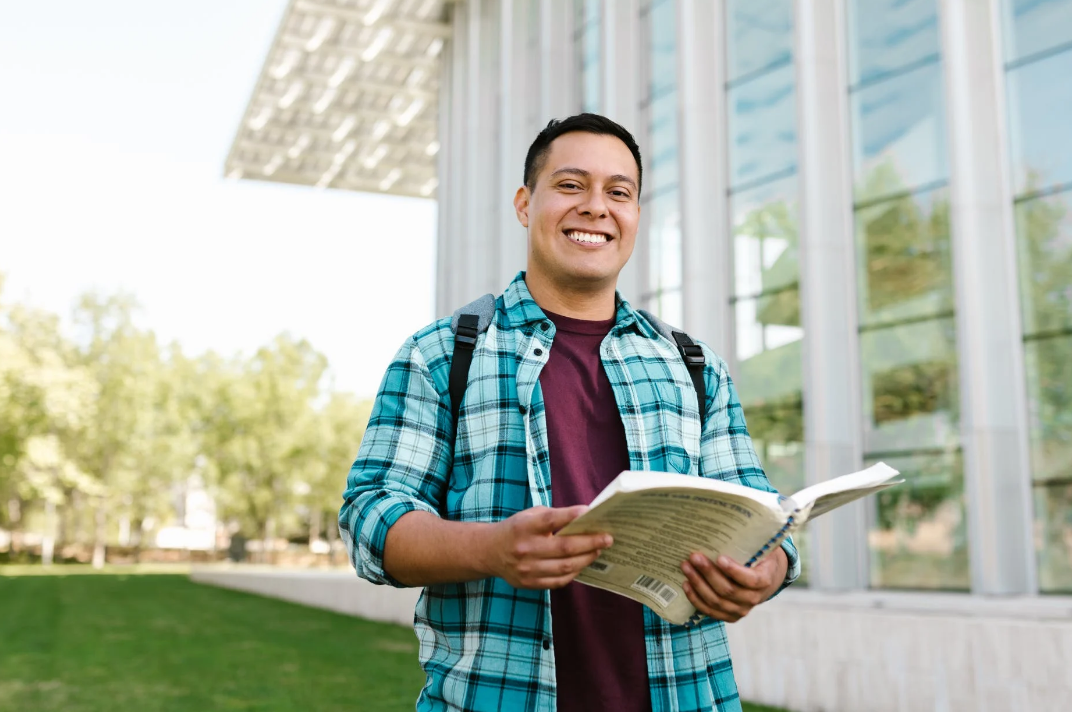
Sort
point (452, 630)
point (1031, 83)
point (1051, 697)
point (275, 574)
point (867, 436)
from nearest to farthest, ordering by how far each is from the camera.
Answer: point (452, 630)
point (1051, 697)
point (1031, 83)
point (867, 436)
point (275, 574)

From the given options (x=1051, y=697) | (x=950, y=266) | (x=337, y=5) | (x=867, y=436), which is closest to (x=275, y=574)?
(x=337, y=5)

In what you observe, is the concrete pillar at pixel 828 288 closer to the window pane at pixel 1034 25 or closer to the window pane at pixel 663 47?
the window pane at pixel 1034 25

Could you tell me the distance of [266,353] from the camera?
5031 cm

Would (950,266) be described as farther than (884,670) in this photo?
Yes

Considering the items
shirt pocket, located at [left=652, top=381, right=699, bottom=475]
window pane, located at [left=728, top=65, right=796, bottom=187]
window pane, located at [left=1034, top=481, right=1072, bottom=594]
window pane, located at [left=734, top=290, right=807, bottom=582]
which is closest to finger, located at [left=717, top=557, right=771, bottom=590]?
shirt pocket, located at [left=652, top=381, right=699, bottom=475]

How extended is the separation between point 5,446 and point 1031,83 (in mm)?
39693

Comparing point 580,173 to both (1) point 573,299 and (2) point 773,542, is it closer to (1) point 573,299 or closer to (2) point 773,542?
(1) point 573,299

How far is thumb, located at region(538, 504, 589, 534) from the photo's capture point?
173cm

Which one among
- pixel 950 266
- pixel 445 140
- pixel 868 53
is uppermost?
pixel 445 140

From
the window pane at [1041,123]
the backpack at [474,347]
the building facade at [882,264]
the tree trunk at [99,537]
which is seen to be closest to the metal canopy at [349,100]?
the building facade at [882,264]

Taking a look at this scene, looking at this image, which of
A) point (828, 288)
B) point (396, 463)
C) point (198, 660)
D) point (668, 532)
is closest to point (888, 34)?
point (828, 288)

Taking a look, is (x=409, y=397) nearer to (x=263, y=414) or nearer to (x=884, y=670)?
(x=884, y=670)

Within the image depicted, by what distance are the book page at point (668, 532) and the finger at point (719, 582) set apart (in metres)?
0.02

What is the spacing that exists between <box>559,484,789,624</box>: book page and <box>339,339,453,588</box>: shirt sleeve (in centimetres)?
41
